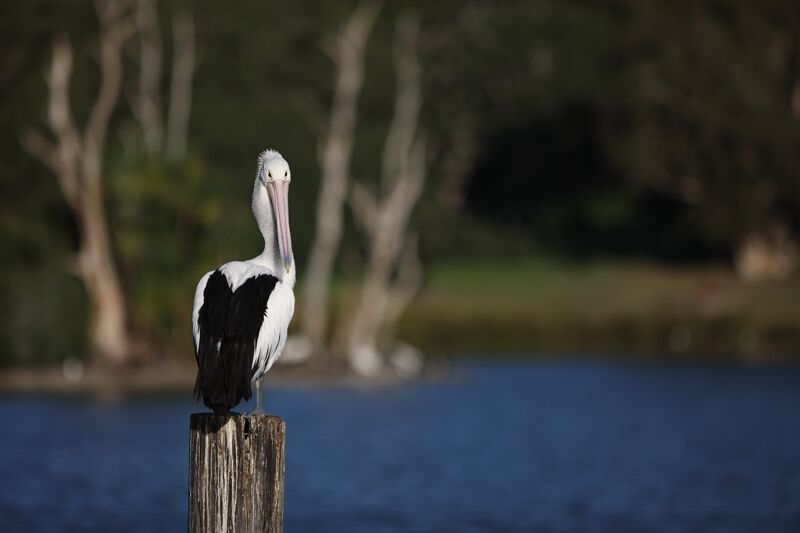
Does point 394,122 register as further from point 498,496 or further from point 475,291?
point 498,496

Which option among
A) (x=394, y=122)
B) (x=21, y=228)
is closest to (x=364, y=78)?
(x=394, y=122)

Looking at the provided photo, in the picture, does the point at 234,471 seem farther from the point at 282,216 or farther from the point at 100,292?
the point at 100,292

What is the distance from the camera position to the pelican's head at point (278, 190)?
10.6m

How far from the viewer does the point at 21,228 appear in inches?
1537

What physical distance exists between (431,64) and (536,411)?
749 inches

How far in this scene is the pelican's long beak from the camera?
10555mm

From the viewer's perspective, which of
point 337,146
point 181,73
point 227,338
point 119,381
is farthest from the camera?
point 181,73

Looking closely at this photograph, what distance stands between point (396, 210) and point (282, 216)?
121 ft

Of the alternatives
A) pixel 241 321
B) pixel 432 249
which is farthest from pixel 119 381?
pixel 241 321

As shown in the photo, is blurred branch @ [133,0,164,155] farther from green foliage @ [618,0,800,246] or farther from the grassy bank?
green foliage @ [618,0,800,246]

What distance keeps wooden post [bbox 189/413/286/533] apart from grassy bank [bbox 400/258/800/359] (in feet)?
135

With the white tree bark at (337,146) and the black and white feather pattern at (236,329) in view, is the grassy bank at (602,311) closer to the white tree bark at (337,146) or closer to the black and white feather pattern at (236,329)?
the white tree bark at (337,146)

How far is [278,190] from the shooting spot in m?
10.9

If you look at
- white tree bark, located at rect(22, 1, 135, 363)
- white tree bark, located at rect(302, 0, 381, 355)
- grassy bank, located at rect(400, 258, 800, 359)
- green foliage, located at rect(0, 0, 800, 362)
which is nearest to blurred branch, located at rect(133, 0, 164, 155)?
green foliage, located at rect(0, 0, 800, 362)
